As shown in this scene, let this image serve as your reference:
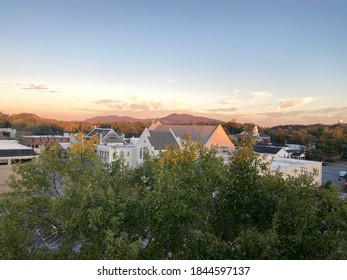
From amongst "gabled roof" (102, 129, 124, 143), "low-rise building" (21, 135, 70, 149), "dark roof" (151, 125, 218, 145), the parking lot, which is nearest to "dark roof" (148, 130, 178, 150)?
"dark roof" (151, 125, 218, 145)

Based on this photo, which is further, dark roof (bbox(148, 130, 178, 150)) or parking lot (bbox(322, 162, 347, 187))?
parking lot (bbox(322, 162, 347, 187))

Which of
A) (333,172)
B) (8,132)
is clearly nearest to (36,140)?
(8,132)

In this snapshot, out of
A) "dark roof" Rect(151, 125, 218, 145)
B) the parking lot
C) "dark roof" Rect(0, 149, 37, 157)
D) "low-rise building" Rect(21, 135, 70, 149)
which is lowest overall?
the parking lot

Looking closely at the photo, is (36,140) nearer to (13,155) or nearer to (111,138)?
(111,138)

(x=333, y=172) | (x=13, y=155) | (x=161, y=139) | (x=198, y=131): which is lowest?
(x=333, y=172)

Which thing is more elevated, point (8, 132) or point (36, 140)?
point (8, 132)

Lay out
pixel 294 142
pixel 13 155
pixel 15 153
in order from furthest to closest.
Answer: pixel 294 142
pixel 15 153
pixel 13 155

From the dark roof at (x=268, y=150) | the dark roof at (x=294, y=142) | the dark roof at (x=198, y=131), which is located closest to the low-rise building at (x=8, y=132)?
the dark roof at (x=198, y=131)

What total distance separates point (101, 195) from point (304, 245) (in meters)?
2.74

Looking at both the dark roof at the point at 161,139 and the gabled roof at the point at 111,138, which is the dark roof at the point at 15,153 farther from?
the gabled roof at the point at 111,138

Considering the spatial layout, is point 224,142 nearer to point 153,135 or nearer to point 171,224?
point 153,135

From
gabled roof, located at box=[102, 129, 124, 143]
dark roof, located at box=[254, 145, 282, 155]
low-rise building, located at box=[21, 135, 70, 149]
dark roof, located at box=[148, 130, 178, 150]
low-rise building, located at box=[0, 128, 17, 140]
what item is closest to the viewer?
dark roof, located at box=[148, 130, 178, 150]

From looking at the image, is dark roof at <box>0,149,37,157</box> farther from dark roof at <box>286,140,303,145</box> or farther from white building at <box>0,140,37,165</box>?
dark roof at <box>286,140,303,145</box>

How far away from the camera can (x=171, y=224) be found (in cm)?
416
